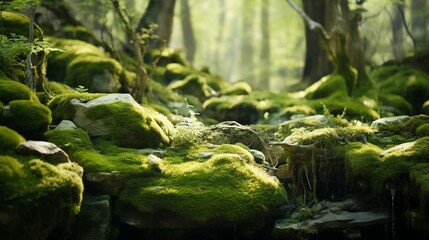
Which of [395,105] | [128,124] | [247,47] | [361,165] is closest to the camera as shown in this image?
[361,165]

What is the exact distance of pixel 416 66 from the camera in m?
15.2

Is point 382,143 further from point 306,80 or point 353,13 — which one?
point 306,80

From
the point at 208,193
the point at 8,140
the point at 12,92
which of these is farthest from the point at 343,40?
the point at 8,140

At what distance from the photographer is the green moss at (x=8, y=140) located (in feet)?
16.3

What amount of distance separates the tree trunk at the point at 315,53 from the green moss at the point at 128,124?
1100 centimetres

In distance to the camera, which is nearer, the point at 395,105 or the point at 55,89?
the point at 55,89

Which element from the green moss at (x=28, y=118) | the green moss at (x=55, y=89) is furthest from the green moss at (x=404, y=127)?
the green moss at (x=55, y=89)

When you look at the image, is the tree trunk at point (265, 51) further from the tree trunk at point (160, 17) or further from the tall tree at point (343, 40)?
the tall tree at point (343, 40)

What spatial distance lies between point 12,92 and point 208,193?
11.1ft

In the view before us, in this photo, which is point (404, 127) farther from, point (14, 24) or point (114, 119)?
point (14, 24)

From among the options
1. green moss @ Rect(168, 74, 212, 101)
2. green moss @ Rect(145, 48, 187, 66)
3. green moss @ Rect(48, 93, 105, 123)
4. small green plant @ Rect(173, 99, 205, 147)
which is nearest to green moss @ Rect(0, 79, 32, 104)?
green moss @ Rect(48, 93, 105, 123)

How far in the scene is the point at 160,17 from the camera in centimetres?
1644

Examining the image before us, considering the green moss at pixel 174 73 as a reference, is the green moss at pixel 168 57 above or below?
above

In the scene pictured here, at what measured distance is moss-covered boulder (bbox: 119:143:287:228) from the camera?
223 inches
